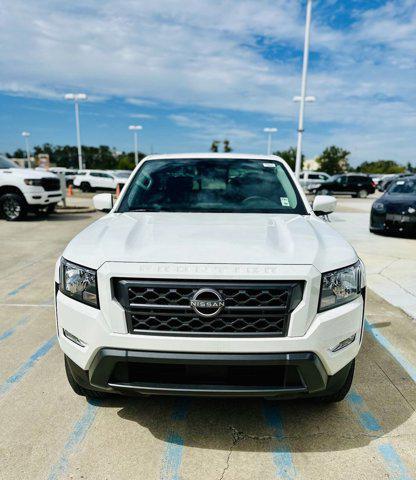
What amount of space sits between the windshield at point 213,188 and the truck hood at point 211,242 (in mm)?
408

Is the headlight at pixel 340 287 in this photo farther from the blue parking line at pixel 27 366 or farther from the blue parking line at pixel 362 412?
the blue parking line at pixel 27 366

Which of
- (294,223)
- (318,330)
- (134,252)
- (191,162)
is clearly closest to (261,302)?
(318,330)

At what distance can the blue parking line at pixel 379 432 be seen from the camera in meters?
2.24

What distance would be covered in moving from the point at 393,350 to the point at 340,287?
6.07 ft

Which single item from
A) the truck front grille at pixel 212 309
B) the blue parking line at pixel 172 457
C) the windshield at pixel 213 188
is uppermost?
the windshield at pixel 213 188

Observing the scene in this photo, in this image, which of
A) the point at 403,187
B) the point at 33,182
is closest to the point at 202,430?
the point at 403,187

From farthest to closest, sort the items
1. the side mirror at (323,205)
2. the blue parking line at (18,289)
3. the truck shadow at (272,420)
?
the blue parking line at (18,289)
the side mirror at (323,205)
the truck shadow at (272,420)

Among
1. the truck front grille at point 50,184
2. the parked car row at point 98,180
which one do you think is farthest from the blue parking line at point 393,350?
the parked car row at point 98,180

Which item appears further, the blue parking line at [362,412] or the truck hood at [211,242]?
the blue parking line at [362,412]

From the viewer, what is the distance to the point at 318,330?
2.17m

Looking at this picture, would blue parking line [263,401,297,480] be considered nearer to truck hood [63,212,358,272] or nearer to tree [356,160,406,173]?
truck hood [63,212,358,272]

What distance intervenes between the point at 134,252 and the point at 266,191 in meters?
→ 1.78

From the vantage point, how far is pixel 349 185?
2700 cm

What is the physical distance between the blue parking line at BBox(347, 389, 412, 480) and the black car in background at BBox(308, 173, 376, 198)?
25.0 meters
